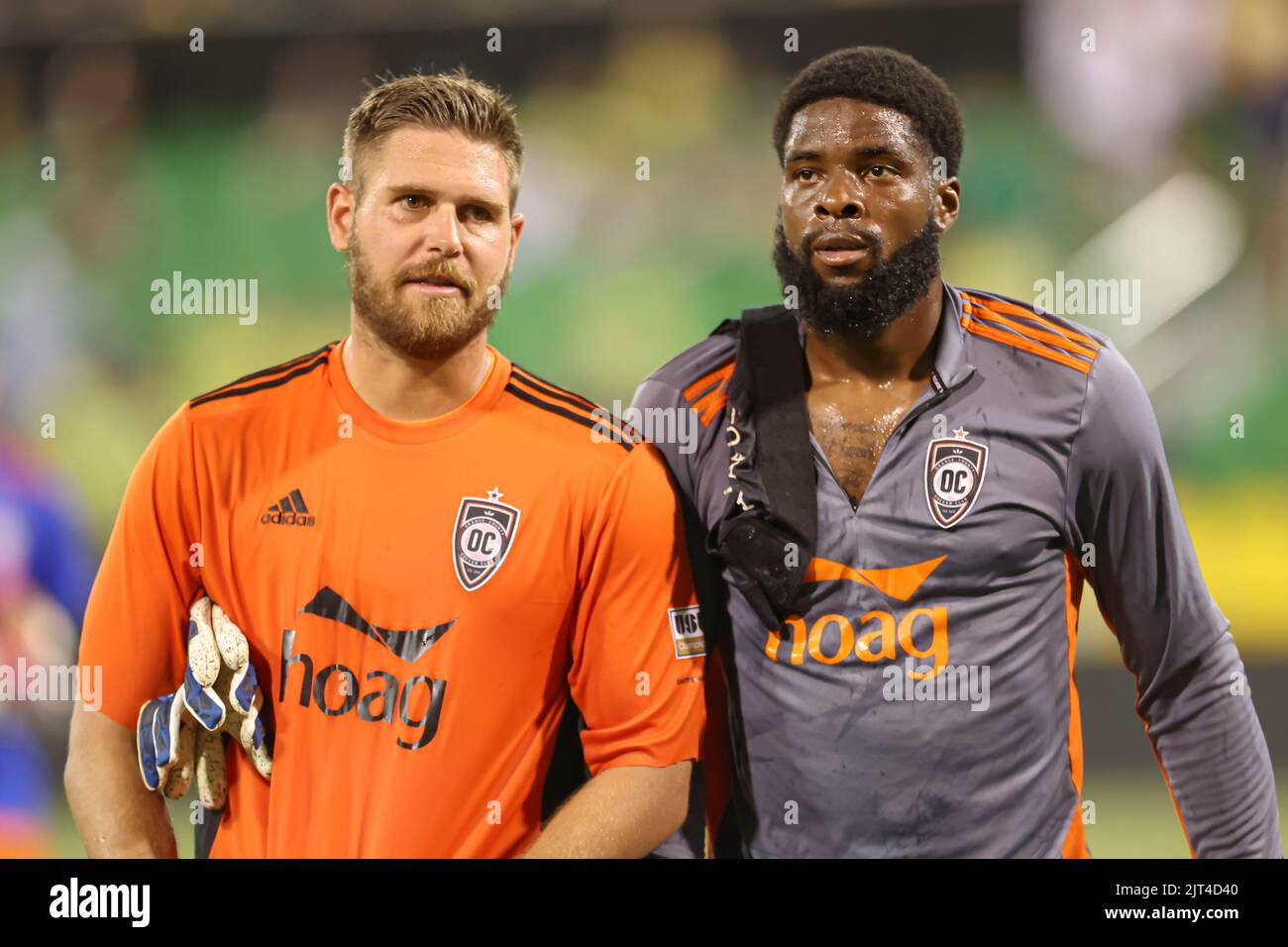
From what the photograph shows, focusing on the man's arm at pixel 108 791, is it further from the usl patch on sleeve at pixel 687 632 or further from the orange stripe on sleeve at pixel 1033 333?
the orange stripe on sleeve at pixel 1033 333

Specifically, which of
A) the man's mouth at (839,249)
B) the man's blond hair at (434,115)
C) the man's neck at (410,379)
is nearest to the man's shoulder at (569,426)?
the man's neck at (410,379)

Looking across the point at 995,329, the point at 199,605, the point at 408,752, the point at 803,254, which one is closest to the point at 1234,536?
the point at 995,329

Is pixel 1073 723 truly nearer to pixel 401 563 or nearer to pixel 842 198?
pixel 842 198

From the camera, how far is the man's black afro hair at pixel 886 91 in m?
2.60

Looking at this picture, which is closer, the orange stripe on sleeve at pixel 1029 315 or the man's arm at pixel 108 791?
the man's arm at pixel 108 791

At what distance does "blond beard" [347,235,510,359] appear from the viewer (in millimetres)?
2506

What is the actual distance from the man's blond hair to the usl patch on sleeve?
88 cm

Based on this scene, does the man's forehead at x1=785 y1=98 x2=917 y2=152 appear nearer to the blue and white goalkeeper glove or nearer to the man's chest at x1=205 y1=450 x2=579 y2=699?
the man's chest at x1=205 y1=450 x2=579 y2=699

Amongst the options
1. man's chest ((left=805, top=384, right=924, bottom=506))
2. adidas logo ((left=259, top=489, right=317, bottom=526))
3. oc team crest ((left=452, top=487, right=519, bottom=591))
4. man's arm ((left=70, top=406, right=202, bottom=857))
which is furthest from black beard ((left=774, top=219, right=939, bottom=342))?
man's arm ((left=70, top=406, right=202, bottom=857))

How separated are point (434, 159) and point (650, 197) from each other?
217cm

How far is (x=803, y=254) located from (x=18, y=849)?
3.10m

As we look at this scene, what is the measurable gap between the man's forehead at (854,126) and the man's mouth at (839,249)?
7.2 inches

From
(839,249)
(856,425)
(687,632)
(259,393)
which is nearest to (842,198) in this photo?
(839,249)

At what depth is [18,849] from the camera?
4.03 m
